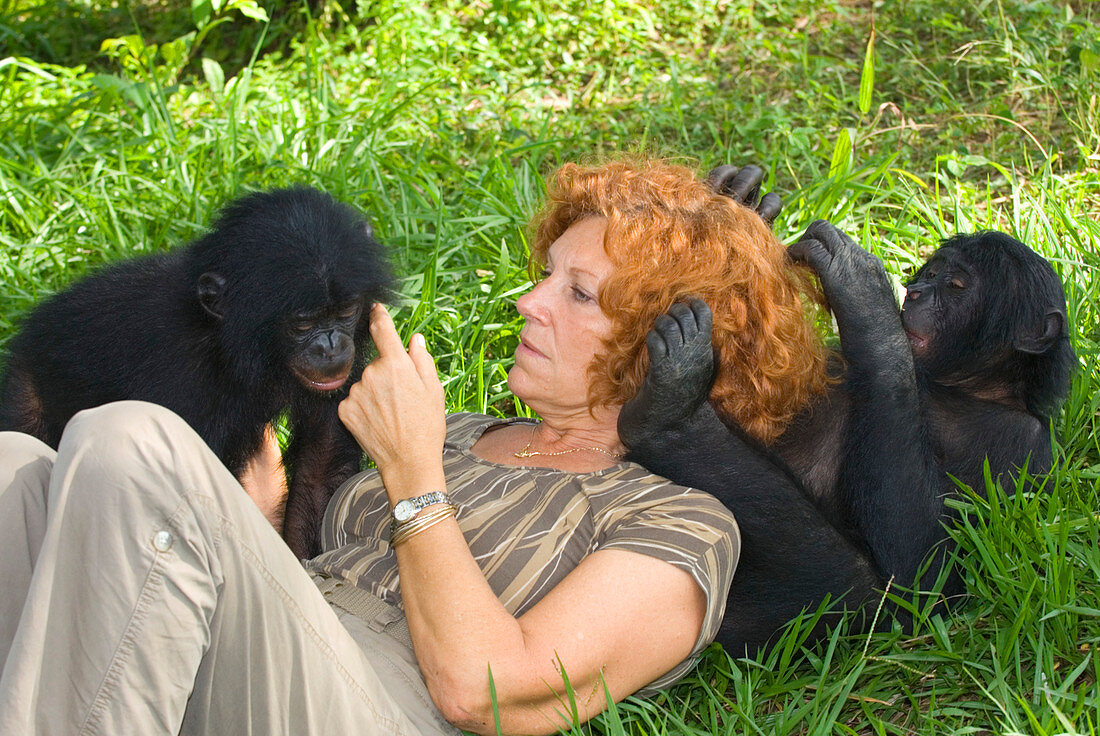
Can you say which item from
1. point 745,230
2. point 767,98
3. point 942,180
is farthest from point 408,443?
point 767,98

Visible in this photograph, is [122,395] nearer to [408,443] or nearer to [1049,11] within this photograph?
[408,443]

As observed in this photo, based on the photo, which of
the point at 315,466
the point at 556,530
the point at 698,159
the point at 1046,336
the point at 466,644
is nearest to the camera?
the point at 466,644

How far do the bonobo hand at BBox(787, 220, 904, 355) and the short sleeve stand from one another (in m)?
0.77

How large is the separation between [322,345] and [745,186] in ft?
4.18

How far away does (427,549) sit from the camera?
2.21m

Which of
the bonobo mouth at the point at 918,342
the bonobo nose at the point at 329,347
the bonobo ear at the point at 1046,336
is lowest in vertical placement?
the bonobo mouth at the point at 918,342

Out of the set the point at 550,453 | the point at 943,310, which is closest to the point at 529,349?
the point at 550,453

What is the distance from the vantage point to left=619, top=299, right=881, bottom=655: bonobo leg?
2633 mm

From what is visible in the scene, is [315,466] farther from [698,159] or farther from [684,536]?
[698,159]

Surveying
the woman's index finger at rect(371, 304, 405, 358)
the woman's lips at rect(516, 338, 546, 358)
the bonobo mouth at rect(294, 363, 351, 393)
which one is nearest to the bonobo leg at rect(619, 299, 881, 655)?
the woman's lips at rect(516, 338, 546, 358)

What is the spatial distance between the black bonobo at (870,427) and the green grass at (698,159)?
0.46ft

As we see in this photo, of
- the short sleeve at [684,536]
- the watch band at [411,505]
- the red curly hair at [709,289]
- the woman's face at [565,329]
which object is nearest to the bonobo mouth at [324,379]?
the woman's face at [565,329]

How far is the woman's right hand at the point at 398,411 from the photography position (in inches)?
94.0

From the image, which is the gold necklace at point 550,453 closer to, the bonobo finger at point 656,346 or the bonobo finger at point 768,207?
the bonobo finger at point 656,346
